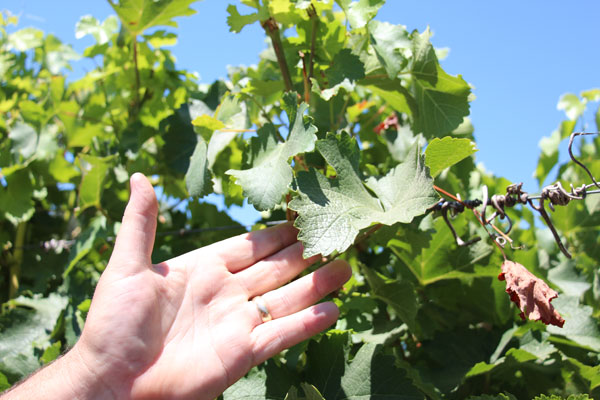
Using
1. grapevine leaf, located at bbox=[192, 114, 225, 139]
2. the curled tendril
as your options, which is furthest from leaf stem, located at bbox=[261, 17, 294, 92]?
the curled tendril

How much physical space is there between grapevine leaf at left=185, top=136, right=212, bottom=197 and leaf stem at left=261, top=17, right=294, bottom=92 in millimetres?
304

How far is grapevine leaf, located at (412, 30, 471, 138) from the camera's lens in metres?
1.48

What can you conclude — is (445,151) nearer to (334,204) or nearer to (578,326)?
(334,204)

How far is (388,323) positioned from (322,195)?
0.58m

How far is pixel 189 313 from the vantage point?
4.40 feet

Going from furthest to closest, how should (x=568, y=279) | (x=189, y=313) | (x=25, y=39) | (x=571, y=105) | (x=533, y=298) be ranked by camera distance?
(x=25, y=39)
(x=571, y=105)
(x=568, y=279)
(x=189, y=313)
(x=533, y=298)

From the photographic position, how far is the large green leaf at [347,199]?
1.12m

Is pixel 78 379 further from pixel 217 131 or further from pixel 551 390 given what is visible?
pixel 551 390

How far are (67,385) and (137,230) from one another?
0.39 metres

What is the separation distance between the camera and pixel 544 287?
3.69ft

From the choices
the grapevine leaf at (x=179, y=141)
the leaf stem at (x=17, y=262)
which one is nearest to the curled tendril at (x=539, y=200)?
the grapevine leaf at (x=179, y=141)

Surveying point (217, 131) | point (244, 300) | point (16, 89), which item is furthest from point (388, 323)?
point (16, 89)

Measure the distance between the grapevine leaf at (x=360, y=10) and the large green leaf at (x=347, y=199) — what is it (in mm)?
381

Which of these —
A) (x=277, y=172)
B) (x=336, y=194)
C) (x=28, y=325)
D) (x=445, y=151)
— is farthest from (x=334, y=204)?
(x=28, y=325)
